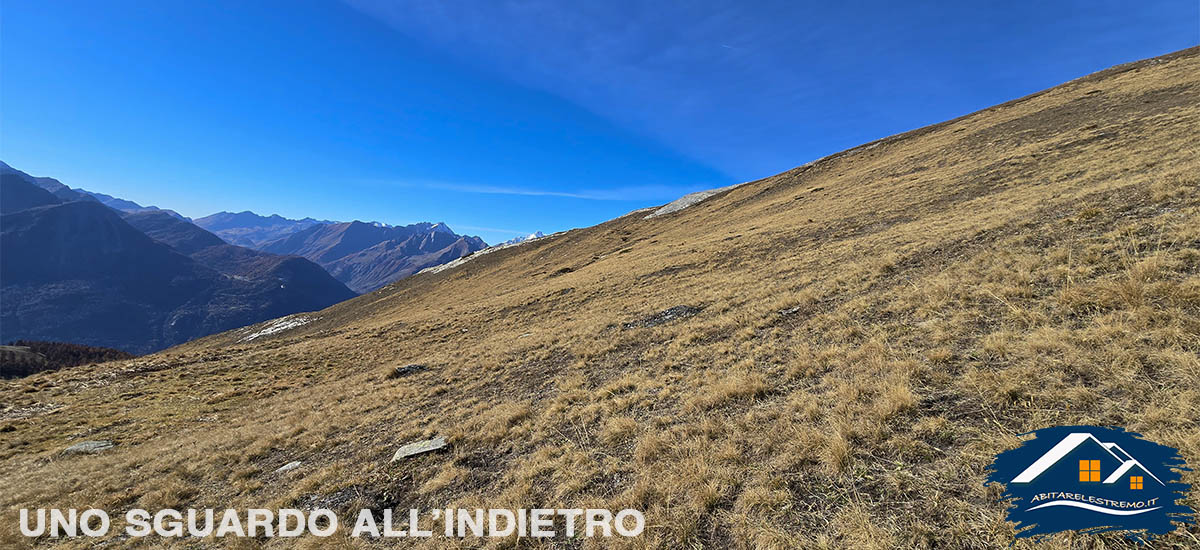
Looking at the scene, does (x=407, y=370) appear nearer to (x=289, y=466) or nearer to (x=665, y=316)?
(x=289, y=466)

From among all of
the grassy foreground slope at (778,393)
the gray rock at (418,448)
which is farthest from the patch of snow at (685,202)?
the gray rock at (418,448)

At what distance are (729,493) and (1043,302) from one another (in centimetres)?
826

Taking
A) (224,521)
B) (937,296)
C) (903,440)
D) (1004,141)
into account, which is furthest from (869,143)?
(224,521)

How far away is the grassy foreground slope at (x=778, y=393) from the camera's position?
193 inches

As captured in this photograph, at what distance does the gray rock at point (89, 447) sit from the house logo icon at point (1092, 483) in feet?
76.4

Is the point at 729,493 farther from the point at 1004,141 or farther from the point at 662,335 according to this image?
the point at 1004,141

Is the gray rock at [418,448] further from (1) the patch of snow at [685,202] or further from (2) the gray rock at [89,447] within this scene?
(1) the patch of snow at [685,202]

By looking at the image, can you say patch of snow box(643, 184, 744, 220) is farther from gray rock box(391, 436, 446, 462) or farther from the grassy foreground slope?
gray rock box(391, 436, 446, 462)

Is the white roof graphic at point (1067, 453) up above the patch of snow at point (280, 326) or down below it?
above

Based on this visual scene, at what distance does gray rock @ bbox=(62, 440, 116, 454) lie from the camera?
13008mm

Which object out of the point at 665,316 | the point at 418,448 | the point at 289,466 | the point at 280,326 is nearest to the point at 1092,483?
the point at 418,448

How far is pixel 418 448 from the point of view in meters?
9.34

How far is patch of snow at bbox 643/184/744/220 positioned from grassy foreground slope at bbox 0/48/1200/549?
4313 centimetres

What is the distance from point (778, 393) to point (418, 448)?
835 centimetres
